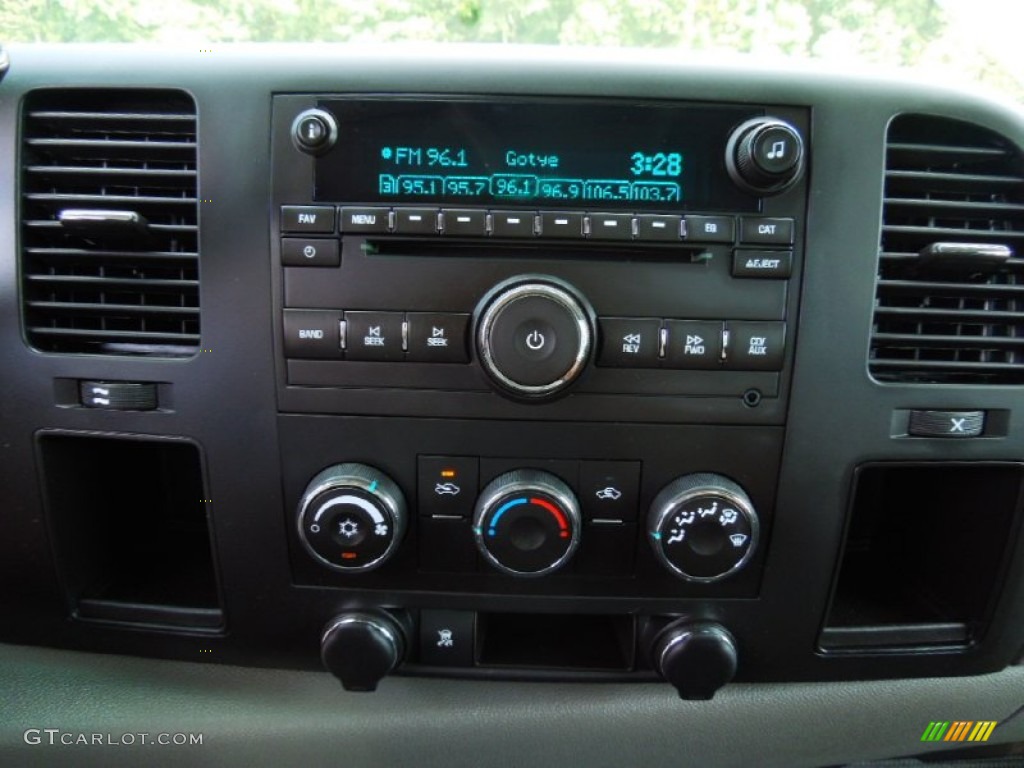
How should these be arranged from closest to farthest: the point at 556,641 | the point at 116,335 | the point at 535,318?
the point at 535,318 < the point at 116,335 < the point at 556,641

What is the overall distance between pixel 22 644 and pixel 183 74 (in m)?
0.89

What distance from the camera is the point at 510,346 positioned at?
0.86m

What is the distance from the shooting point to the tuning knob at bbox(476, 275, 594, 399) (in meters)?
0.86

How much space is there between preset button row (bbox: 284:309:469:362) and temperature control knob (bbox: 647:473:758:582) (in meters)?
0.33

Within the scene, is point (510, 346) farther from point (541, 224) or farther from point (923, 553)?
point (923, 553)

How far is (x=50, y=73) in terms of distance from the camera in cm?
95

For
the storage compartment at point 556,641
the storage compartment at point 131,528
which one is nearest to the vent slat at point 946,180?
the storage compartment at point 556,641

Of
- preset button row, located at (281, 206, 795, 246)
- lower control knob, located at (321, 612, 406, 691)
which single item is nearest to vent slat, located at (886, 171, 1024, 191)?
preset button row, located at (281, 206, 795, 246)

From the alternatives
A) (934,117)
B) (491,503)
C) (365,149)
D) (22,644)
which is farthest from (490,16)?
(22,644)

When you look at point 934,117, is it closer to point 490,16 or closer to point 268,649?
point 490,16

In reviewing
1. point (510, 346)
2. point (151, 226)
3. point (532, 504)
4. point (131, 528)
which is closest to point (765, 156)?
point (510, 346)

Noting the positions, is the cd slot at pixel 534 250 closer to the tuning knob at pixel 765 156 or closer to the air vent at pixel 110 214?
the tuning knob at pixel 765 156

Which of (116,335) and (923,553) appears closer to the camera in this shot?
(116,335)

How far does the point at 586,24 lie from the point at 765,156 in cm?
50
